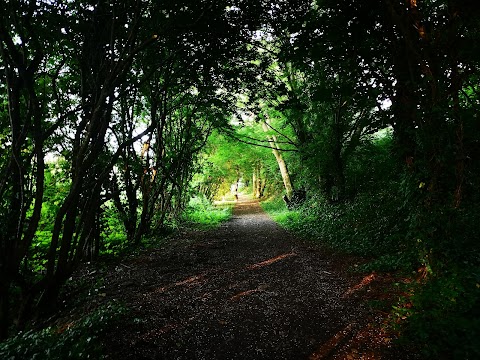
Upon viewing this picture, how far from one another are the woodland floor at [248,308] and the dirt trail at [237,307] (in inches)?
0.5

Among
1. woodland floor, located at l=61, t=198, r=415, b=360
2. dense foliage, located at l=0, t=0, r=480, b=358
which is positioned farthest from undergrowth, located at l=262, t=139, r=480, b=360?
woodland floor, located at l=61, t=198, r=415, b=360

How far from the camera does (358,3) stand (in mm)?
5598

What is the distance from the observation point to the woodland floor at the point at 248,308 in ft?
9.73

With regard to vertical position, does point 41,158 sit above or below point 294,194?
above

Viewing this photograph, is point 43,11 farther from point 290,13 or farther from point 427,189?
point 427,189

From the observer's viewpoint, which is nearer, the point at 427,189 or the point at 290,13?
the point at 427,189

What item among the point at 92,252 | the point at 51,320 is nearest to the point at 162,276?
the point at 51,320

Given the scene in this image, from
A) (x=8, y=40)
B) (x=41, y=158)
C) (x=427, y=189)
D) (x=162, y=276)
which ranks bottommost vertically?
(x=162, y=276)

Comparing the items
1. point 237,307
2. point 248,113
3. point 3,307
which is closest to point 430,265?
point 237,307

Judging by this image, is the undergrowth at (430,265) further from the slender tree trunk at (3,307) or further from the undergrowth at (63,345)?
the slender tree trunk at (3,307)

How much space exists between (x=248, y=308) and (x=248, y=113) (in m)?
7.23

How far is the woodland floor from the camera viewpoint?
2.97 m

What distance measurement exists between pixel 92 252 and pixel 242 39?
22.1ft

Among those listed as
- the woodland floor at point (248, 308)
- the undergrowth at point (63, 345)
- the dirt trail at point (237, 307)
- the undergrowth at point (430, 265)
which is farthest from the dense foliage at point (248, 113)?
the undergrowth at point (63, 345)
